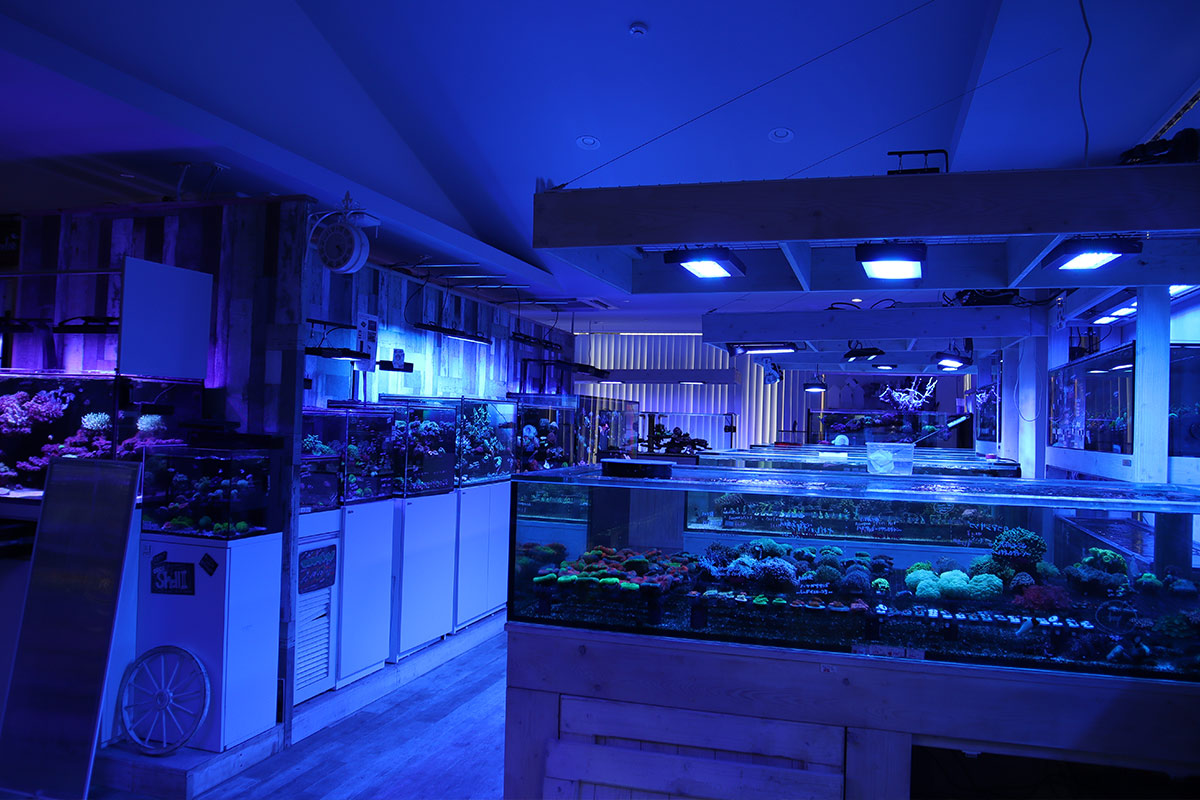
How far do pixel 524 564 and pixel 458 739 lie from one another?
1684 mm

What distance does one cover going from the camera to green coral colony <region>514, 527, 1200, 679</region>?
86.1 inches

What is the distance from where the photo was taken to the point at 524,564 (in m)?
2.63

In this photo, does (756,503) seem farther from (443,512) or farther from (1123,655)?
(443,512)

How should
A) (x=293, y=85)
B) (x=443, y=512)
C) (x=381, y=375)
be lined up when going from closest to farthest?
(x=293, y=85), (x=443, y=512), (x=381, y=375)

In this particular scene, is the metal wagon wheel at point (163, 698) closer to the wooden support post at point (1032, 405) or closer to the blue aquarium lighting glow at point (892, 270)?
the blue aquarium lighting glow at point (892, 270)

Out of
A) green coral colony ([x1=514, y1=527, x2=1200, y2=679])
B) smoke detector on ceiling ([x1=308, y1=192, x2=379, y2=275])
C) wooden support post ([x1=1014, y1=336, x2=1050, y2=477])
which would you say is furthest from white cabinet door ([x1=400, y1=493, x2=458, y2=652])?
wooden support post ([x1=1014, y1=336, x2=1050, y2=477])

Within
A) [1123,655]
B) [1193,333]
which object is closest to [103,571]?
[1123,655]

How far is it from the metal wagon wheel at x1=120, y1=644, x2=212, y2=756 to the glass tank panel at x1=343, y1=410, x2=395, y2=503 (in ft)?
3.93

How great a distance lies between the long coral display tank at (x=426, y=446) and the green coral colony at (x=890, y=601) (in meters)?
2.36

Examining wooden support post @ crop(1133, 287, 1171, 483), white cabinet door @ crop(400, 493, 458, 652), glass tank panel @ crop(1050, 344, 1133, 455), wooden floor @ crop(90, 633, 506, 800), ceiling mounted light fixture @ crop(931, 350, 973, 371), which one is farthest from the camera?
ceiling mounted light fixture @ crop(931, 350, 973, 371)

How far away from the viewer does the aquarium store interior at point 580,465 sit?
2.24 meters

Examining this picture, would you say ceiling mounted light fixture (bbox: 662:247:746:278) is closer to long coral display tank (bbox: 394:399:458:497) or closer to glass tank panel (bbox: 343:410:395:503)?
glass tank panel (bbox: 343:410:395:503)

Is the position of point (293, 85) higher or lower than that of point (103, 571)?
higher

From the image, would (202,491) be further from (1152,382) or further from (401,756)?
(1152,382)
